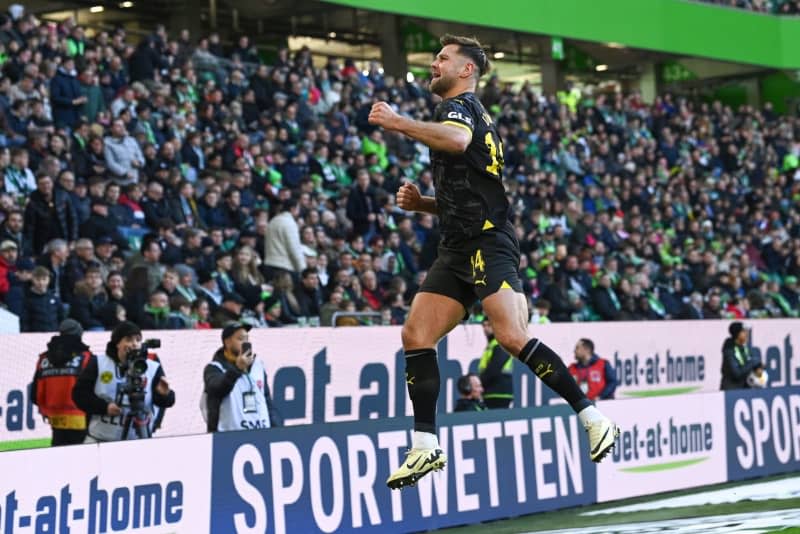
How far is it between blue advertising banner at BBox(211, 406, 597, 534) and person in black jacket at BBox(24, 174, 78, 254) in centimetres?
551

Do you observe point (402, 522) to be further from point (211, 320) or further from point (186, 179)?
point (186, 179)

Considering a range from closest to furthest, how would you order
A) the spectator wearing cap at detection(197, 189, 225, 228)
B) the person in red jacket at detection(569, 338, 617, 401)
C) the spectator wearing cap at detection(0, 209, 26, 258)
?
the spectator wearing cap at detection(0, 209, 26, 258) < the person in red jacket at detection(569, 338, 617, 401) < the spectator wearing cap at detection(197, 189, 225, 228)

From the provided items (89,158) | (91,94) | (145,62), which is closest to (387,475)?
(89,158)

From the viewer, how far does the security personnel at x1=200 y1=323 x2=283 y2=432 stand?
10.9 m

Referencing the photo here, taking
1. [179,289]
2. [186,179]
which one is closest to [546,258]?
[186,179]

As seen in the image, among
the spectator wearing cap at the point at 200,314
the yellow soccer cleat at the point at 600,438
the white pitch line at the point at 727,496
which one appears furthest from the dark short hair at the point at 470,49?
the spectator wearing cap at the point at 200,314

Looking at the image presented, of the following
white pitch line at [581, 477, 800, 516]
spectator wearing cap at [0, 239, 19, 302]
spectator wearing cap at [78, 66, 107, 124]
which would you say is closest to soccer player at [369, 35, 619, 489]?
white pitch line at [581, 477, 800, 516]

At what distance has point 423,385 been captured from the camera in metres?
7.08

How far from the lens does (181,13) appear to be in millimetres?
24969

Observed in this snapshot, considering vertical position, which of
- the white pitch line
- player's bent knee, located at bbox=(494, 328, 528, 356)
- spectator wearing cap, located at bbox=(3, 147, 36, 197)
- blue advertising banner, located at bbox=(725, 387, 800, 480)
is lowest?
the white pitch line

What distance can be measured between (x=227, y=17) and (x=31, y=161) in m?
11.5

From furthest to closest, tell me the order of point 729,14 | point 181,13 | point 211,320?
point 729,14 → point 181,13 → point 211,320

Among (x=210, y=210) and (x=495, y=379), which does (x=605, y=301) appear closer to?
(x=210, y=210)

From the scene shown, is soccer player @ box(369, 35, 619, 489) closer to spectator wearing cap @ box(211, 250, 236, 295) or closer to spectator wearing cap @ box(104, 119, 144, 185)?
spectator wearing cap @ box(211, 250, 236, 295)
